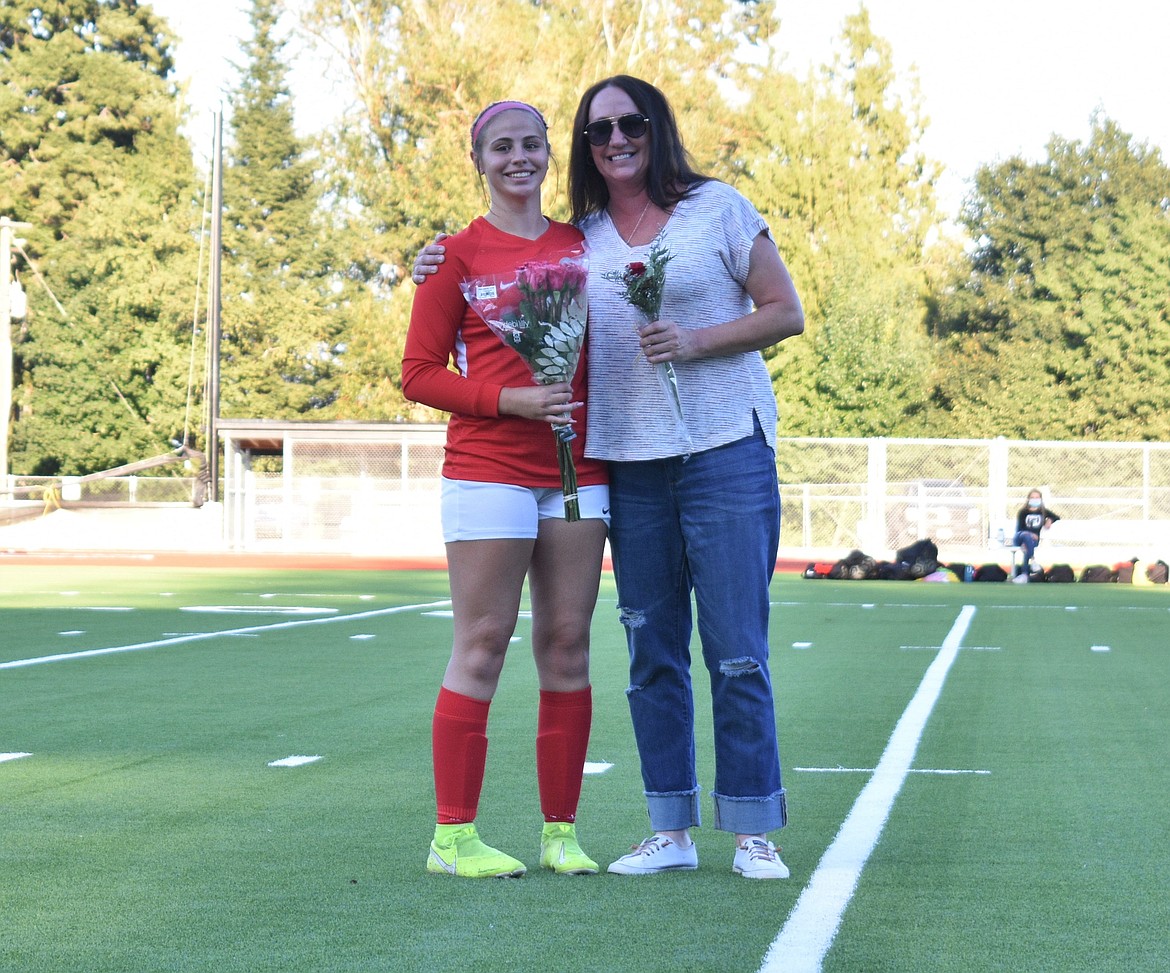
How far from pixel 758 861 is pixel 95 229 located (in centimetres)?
4718

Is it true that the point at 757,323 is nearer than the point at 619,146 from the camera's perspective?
Yes

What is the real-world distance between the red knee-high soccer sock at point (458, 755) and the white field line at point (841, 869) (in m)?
0.83

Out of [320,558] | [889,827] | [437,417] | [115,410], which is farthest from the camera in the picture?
[115,410]

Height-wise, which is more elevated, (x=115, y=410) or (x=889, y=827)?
(x=115, y=410)

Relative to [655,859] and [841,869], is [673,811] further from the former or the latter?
[841,869]

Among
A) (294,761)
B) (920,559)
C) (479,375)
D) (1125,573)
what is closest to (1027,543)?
(1125,573)

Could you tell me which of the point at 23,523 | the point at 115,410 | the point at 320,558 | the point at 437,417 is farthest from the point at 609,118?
the point at 115,410

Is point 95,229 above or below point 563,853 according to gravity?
above

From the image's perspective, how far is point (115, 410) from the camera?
4966 centimetres

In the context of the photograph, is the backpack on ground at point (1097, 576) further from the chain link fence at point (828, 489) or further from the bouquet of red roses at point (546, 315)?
the bouquet of red roses at point (546, 315)

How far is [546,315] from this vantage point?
3904 mm

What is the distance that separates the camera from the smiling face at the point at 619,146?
4148 millimetres

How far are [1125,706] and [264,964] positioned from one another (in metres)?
6.05

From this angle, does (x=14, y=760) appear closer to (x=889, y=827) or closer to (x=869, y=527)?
(x=889, y=827)
